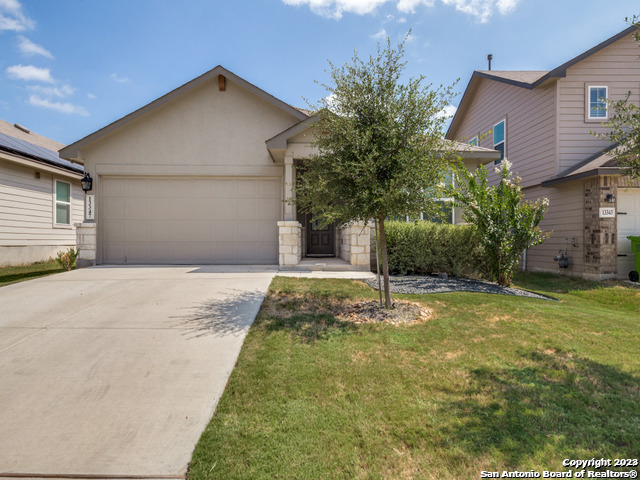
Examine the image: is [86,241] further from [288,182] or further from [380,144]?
[380,144]

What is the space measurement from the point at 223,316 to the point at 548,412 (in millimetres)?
3889

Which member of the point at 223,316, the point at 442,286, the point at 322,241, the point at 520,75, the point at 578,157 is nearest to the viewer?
the point at 223,316

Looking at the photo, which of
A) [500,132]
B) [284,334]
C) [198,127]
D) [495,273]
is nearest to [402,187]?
[284,334]

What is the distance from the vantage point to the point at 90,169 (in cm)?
957

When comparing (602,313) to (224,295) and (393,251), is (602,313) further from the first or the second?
(224,295)

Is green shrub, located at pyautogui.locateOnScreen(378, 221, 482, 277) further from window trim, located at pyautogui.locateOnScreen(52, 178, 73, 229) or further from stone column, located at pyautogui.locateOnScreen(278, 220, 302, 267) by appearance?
window trim, located at pyautogui.locateOnScreen(52, 178, 73, 229)

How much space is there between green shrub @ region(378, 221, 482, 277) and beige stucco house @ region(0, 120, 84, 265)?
39.0ft

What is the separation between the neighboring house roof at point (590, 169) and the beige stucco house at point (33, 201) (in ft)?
54.9

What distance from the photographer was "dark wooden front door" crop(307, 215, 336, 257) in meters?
11.6

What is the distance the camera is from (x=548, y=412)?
2.69 metres

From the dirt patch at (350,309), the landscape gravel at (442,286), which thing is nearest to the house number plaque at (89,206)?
the dirt patch at (350,309)

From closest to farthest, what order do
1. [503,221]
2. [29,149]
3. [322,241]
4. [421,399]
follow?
[421,399] → [503,221] → [29,149] → [322,241]

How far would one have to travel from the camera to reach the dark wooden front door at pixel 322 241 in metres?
11.6

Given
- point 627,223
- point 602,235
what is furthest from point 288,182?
point 627,223
